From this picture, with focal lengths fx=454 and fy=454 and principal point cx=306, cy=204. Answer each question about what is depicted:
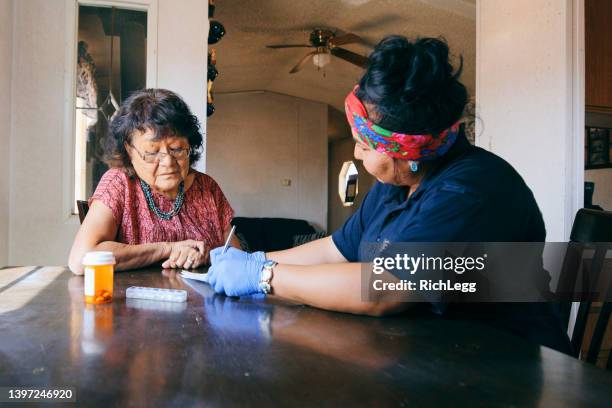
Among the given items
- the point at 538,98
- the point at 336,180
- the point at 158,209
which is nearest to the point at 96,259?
the point at 158,209

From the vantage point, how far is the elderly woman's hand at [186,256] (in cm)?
159

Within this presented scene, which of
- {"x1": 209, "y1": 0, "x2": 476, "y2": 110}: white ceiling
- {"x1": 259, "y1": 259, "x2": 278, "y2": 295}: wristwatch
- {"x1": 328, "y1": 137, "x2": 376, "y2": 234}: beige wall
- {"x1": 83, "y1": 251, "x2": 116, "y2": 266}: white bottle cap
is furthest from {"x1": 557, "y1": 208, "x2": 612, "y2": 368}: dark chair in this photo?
{"x1": 328, "y1": 137, "x2": 376, "y2": 234}: beige wall

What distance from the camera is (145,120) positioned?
5.79ft

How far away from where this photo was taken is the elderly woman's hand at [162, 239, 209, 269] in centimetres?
159

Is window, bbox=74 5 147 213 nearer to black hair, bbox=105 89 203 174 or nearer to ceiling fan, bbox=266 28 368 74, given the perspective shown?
black hair, bbox=105 89 203 174

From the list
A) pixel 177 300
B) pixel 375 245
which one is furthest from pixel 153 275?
pixel 375 245

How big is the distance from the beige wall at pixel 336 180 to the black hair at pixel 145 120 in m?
9.05

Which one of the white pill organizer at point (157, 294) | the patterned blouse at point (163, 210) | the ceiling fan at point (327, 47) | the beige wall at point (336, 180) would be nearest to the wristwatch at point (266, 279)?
the white pill organizer at point (157, 294)

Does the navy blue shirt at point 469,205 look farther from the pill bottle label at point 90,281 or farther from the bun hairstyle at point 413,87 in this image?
the pill bottle label at point 90,281

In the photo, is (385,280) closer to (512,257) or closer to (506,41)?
(512,257)

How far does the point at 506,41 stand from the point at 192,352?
9.57 ft

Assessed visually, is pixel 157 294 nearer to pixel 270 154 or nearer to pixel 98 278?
pixel 98 278

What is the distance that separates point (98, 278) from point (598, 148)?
12.2 ft

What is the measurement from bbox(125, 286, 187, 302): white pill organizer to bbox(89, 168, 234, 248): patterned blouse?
679 mm
